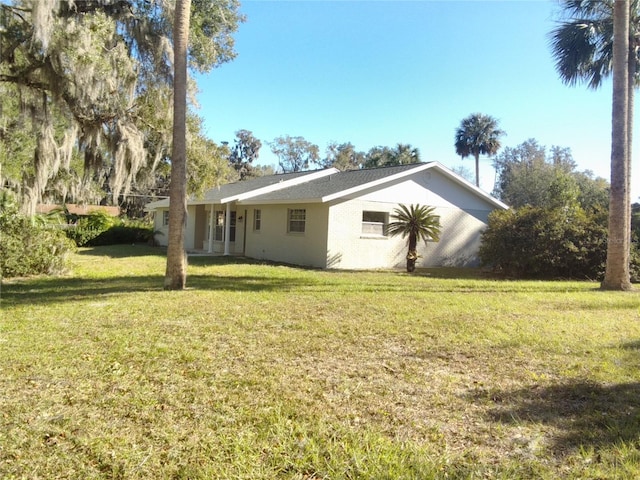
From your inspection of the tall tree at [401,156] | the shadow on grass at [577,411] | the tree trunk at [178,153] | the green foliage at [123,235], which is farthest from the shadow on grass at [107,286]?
the tall tree at [401,156]

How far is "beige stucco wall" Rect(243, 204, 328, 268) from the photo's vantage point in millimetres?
15812

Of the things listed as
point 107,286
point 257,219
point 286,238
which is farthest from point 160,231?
point 107,286

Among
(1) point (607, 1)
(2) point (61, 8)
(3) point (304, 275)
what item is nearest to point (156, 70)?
(2) point (61, 8)

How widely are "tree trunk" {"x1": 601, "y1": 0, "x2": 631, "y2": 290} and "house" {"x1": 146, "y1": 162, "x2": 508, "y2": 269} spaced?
6.89 metres

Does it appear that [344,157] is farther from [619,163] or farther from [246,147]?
[619,163]

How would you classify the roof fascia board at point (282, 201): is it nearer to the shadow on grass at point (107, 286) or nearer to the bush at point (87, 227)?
the shadow on grass at point (107, 286)

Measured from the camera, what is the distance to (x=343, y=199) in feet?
51.7

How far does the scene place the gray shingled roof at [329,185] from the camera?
1594 centimetres

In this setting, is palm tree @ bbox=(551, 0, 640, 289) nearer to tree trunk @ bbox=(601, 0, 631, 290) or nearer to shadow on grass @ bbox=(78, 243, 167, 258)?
tree trunk @ bbox=(601, 0, 631, 290)

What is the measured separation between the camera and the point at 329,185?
692 inches

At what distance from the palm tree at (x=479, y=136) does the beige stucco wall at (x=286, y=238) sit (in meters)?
24.9

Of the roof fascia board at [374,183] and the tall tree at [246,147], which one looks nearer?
the roof fascia board at [374,183]

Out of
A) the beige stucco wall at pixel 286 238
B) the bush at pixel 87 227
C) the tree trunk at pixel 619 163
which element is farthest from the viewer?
the bush at pixel 87 227

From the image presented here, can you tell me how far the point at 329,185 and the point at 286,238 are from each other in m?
2.65
